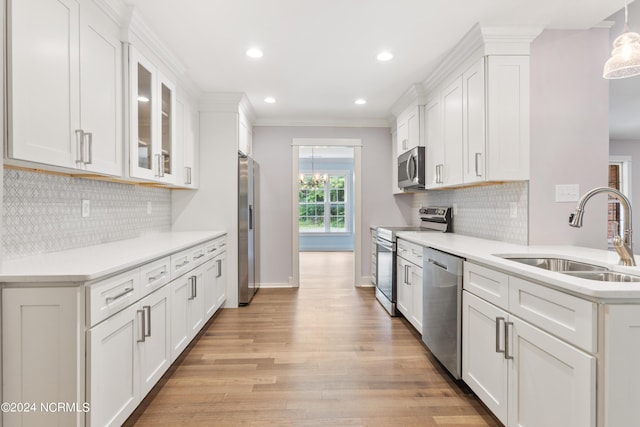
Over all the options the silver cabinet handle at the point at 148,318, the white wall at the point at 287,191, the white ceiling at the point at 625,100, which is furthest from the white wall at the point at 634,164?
the silver cabinet handle at the point at 148,318

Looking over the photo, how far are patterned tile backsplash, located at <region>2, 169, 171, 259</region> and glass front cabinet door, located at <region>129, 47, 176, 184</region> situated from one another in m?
0.33

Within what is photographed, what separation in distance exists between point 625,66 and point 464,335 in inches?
66.2

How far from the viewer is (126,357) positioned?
167 centimetres

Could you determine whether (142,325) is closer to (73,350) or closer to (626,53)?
(73,350)

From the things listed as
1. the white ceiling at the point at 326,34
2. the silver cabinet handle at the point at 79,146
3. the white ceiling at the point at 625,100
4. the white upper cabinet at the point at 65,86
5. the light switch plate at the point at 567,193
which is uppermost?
the white ceiling at the point at 625,100

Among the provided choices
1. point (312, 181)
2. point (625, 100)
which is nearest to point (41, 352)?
point (625, 100)

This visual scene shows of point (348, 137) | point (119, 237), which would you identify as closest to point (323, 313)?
point (119, 237)

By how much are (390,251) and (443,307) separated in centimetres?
135

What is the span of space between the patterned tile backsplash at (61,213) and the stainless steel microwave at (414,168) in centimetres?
279

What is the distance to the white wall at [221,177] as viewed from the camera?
3.88 metres

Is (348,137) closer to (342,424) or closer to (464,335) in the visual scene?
(464,335)

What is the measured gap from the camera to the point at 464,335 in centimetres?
208

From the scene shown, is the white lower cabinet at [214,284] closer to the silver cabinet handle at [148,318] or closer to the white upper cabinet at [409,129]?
the silver cabinet handle at [148,318]

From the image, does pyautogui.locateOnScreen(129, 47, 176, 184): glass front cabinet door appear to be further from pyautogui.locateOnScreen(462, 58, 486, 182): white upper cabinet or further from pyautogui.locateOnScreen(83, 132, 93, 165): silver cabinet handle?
pyautogui.locateOnScreen(462, 58, 486, 182): white upper cabinet
